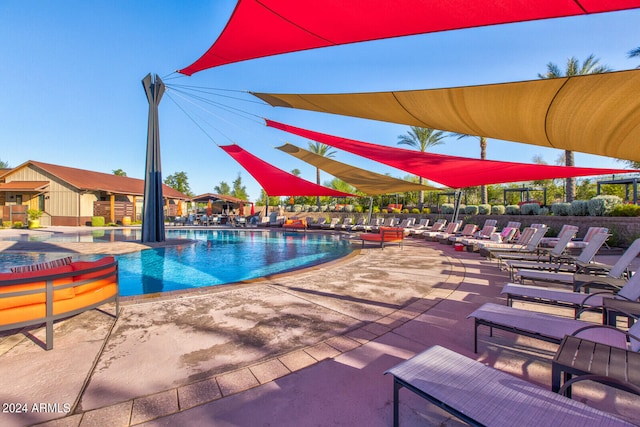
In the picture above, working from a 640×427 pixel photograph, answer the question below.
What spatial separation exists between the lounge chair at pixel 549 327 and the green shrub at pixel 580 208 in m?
12.0

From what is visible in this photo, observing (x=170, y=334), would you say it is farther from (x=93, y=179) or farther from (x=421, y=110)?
(x=93, y=179)

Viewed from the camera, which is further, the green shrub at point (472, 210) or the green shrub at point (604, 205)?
the green shrub at point (472, 210)

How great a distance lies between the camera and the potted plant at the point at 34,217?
1902cm

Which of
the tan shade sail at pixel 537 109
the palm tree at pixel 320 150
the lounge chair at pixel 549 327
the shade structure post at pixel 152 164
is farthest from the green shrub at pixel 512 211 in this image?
the palm tree at pixel 320 150

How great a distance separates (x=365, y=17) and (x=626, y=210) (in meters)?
12.4

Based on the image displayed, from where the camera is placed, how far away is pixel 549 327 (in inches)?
95.7

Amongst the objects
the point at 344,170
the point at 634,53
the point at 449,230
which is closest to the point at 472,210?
the point at 449,230

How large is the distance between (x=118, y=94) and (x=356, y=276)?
66.6 ft

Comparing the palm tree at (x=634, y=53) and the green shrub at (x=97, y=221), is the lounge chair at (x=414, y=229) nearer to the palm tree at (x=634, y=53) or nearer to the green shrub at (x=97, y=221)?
the palm tree at (x=634, y=53)

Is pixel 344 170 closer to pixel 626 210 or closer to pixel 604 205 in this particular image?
pixel 604 205

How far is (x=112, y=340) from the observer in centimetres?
299

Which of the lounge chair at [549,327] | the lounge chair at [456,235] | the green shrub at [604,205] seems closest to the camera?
the lounge chair at [549,327]

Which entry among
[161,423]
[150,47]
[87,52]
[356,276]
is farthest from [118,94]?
[161,423]

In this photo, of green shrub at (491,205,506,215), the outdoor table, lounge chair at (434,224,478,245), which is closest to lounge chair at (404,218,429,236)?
lounge chair at (434,224,478,245)
